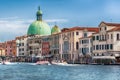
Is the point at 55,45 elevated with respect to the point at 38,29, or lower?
lower

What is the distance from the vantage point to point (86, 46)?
351ft

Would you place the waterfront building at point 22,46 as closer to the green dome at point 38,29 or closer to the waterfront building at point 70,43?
the green dome at point 38,29

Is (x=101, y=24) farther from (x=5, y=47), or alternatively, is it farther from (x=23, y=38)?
(x=5, y=47)

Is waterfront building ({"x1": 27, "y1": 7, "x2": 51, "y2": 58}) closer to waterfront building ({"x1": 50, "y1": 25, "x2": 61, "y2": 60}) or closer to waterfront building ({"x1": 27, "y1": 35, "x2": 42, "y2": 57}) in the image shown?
waterfront building ({"x1": 27, "y1": 35, "x2": 42, "y2": 57})

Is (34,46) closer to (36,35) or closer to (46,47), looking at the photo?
(36,35)

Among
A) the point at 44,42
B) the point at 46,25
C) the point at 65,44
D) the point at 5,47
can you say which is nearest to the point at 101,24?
the point at 65,44

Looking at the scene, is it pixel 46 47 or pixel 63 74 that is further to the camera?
pixel 46 47

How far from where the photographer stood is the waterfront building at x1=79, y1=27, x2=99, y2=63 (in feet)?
345

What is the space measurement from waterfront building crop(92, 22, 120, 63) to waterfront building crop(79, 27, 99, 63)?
3618 mm

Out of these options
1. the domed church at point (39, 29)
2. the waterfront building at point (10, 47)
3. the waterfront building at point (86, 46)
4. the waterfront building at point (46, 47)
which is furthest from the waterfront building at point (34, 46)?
the waterfront building at point (86, 46)

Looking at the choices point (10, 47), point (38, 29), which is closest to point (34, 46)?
point (38, 29)

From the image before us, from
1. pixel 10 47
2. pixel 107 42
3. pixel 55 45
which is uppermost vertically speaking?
pixel 10 47

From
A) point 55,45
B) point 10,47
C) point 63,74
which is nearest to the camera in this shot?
point 63,74

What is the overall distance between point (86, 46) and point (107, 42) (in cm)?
1285
